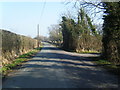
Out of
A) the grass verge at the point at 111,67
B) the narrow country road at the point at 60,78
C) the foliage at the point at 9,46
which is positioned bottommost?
the grass verge at the point at 111,67

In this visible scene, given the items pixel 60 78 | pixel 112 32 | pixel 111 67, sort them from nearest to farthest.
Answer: pixel 60 78
pixel 111 67
pixel 112 32

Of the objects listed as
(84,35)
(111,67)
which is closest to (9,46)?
(111,67)

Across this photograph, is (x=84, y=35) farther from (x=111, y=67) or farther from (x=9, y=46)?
(x=111, y=67)

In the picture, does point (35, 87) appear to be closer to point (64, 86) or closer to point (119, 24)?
point (64, 86)

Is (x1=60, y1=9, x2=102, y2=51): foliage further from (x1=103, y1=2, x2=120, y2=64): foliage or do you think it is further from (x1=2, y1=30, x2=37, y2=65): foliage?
(x1=103, y1=2, x2=120, y2=64): foliage

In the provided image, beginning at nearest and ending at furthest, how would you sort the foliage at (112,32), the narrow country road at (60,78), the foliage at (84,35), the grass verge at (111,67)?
the narrow country road at (60,78) → the grass verge at (111,67) → the foliage at (112,32) → the foliage at (84,35)

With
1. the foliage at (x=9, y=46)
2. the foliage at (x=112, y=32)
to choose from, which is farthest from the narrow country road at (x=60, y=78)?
the foliage at (x=9, y=46)

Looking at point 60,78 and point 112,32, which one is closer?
point 60,78

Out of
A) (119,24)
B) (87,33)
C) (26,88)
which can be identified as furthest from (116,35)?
(87,33)

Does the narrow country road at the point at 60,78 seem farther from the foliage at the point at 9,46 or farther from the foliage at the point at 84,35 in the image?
the foliage at the point at 84,35

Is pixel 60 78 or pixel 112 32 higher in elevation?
pixel 112 32

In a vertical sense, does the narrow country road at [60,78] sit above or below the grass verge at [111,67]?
above

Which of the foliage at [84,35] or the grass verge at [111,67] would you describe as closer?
the grass verge at [111,67]

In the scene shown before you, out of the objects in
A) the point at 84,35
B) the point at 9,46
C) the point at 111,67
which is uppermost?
the point at 84,35
